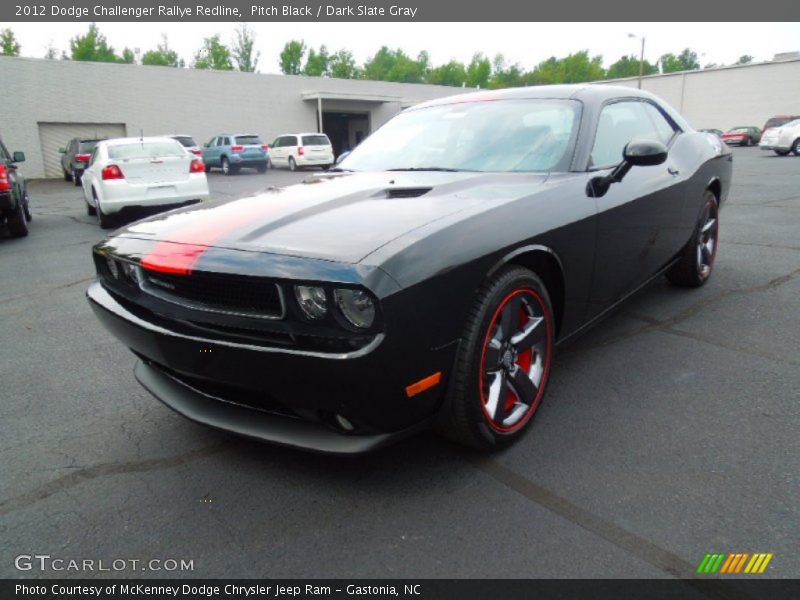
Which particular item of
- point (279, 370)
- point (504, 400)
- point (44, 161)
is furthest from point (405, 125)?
point (44, 161)

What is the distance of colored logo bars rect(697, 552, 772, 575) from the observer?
5.63 feet

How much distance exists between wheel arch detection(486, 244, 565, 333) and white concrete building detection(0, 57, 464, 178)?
71.3 feet

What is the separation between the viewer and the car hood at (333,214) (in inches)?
78.6

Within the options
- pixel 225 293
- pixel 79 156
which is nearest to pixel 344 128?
pixel 79 156

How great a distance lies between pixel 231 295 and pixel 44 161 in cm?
2843

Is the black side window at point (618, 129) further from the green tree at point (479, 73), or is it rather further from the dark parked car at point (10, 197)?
the green tree at point (479, 73)

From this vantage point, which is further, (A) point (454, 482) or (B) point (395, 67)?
(B) point (395, 67)

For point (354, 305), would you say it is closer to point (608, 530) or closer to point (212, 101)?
point (608, 530)

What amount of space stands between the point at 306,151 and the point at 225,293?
79.9 ft

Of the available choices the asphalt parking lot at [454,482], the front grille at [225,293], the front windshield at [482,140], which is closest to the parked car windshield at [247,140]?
the front windshield at [482,140]

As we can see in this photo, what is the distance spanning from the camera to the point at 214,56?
241 ft

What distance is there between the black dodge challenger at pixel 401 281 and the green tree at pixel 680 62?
105m

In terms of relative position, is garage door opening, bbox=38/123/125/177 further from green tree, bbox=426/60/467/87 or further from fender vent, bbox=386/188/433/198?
green tree, bbox=426/60/467/87

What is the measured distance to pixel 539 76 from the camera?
81.3m
